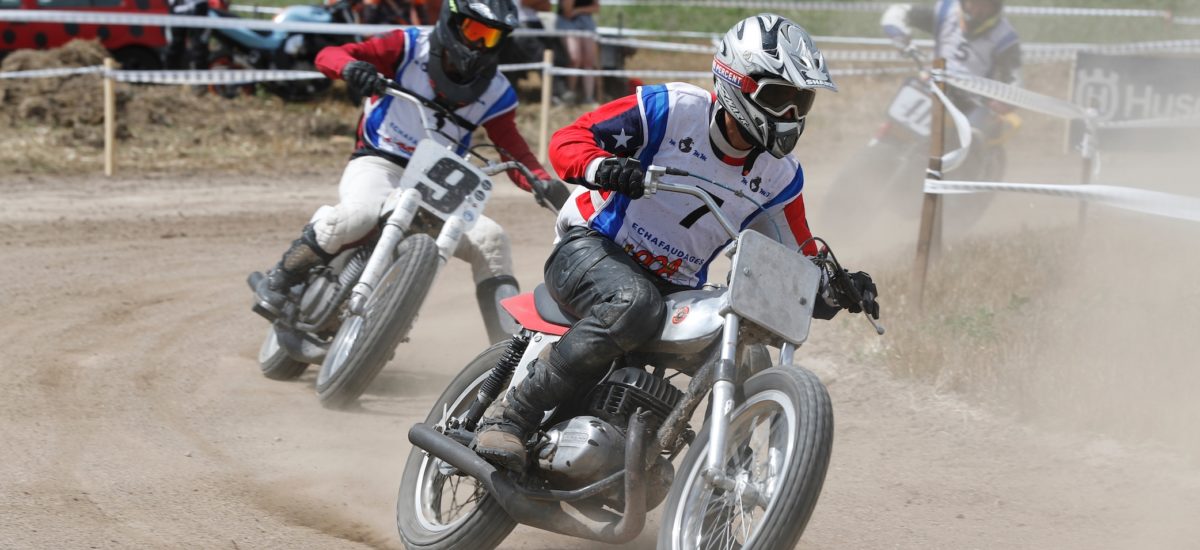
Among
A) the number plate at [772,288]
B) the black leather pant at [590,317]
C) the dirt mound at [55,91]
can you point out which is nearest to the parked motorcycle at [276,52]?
the dirt mound at [55,91]

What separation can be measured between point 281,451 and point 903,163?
19.9ft

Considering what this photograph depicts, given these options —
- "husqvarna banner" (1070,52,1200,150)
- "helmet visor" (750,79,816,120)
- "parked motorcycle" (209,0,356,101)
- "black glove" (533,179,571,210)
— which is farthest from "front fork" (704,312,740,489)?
"parked motorcycle" (209,0,356,101)

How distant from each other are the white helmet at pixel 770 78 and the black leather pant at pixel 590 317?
1.99 feet

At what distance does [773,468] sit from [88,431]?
341 centimetres

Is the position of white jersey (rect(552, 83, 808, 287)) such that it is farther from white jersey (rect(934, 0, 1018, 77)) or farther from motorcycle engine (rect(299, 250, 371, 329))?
white jersey (rect(934, 0, 1018, 77))

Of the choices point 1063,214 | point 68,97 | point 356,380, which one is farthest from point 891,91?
point 356,380

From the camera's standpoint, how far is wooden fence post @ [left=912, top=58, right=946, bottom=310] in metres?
7.41

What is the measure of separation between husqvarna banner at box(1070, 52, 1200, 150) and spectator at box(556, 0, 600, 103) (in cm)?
701

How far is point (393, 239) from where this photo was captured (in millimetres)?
6250

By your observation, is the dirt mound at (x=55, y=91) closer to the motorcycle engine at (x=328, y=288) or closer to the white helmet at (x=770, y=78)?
the motorcycle engine at (x=328, y=288)

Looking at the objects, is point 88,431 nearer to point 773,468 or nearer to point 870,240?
point 773,468

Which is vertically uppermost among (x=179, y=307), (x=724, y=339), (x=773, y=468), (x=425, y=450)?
(x=724, y=339)

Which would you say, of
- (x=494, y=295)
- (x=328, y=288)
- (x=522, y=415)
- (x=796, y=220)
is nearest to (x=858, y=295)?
(x=796, y=220)

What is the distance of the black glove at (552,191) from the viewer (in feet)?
19.6
